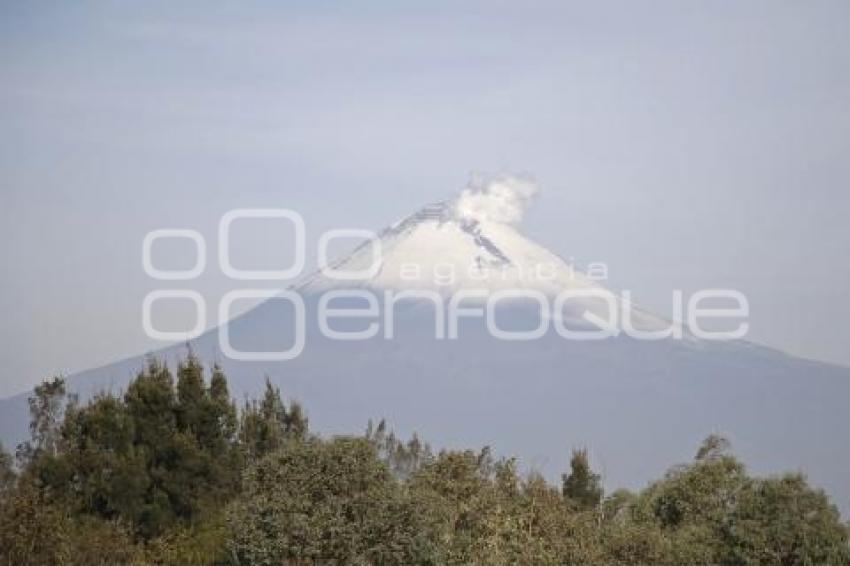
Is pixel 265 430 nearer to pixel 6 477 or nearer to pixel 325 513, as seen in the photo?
pixel 6 477

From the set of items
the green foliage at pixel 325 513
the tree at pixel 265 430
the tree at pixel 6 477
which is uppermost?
the tree at pixel 265 430

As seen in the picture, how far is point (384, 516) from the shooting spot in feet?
129

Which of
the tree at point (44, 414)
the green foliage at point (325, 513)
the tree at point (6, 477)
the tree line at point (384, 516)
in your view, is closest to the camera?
the tree line at point (384, 516)

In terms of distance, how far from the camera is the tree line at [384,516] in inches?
1484

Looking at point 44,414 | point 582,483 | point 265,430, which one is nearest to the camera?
point 265,430

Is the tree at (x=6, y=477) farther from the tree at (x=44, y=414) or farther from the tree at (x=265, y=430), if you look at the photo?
the tree at (x=265, y=430)

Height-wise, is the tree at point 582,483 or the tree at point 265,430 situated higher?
the tree at point 265,430

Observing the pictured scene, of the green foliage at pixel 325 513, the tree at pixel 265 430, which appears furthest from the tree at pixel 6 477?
the tree at pixel 265 430

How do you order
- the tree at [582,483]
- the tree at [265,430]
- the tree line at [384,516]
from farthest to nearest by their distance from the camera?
1. the tree at [582,483]
2. the tree at [265,430]
3. the tree line at [384,516]

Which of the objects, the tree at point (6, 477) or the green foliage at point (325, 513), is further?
the tree at point (6, 477)

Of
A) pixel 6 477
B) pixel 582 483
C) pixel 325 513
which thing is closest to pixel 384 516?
pixel 325 513

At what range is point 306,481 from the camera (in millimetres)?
40219

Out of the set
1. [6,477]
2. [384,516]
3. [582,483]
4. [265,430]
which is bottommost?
[384,516]

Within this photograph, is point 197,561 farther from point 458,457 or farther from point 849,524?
point 849,524
